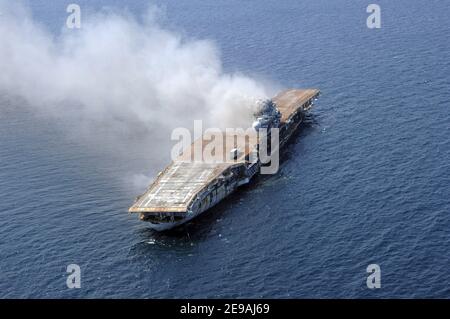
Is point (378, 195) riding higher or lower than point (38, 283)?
higher

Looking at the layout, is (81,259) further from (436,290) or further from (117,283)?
(436,290)

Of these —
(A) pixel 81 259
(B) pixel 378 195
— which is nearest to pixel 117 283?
(A) pixel 81 259
